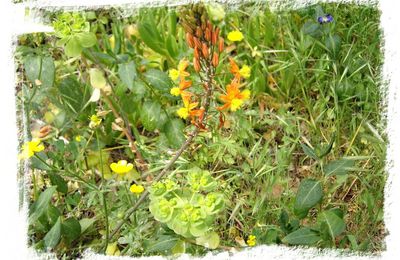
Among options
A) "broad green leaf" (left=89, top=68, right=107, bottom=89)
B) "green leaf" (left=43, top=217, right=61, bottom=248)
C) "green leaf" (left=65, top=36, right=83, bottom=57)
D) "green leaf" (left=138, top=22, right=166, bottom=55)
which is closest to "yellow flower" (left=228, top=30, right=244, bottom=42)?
"green leaf" (left=138, top=22, right=166, bottom=55)

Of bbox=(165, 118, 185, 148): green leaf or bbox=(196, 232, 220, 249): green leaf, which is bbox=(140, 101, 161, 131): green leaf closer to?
bbox=(165, 118, 185, 148): green leaf

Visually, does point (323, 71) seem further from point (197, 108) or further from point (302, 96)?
point (197, 108)

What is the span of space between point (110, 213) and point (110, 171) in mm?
191

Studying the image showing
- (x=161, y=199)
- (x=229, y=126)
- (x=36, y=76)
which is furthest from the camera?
(x=229, y=126)

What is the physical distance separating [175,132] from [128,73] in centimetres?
23

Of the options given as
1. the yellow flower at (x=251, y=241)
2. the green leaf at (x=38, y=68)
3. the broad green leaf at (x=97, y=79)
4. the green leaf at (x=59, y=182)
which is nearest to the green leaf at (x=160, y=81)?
the broad green leaf at (x=97, y=79)

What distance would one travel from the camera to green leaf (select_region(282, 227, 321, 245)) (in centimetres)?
156

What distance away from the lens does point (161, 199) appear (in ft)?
5.01

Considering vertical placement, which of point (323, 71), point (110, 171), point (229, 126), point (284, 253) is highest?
point (323, 71)

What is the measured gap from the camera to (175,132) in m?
1.83

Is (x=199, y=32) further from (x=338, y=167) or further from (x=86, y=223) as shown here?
(x=86, y=223)

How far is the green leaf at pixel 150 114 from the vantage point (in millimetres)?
1829

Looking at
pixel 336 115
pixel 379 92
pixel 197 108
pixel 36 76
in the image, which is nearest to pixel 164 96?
pixel 197 108

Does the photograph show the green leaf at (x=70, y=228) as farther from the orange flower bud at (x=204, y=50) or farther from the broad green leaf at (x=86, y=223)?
the orange flower bud at (x=204, y=50)
